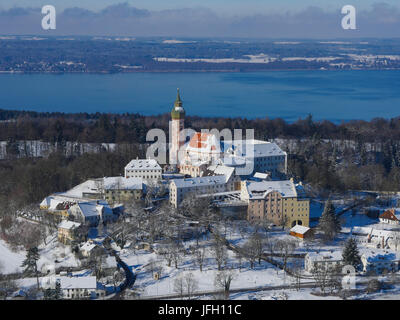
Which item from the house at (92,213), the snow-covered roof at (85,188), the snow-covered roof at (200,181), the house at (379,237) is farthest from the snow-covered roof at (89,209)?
the house at (379,237)

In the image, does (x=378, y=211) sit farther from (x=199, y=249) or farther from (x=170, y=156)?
(x=170, y=156)

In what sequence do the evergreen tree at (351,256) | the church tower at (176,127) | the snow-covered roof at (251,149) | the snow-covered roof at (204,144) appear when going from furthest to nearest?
the church tower at (176,127)
the snow-covered roof at (204,144)
the snow-covered roof at (251,149)
the evergreen tree at (351,256)

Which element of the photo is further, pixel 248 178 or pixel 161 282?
pixel 248 178

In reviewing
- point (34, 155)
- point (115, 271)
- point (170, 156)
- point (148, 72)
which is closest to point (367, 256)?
point (115, 271)

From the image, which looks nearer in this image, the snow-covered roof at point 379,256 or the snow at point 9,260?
the snow-covered roof at point 379,256

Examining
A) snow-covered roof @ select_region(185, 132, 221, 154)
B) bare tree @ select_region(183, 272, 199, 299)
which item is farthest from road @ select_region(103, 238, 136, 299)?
snow-covered roof @ select_region(185, 132, 221, 154)

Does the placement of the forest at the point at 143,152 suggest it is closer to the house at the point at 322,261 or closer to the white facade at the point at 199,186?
the white facade at the point at 199,186
